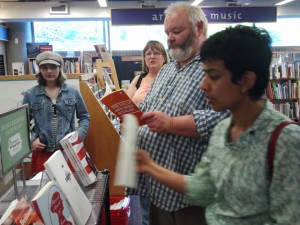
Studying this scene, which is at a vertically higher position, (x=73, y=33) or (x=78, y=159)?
(x=73, y=33)

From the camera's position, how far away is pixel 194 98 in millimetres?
1474

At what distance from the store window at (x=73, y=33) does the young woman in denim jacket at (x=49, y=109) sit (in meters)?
8.69

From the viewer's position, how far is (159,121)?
1.39 metres

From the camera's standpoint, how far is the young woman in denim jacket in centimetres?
281

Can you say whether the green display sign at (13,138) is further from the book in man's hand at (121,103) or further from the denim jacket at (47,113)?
the denim jacket at (47,113)

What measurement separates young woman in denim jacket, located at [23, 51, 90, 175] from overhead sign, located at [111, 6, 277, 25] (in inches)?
174

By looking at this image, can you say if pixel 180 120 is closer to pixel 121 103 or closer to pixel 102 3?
pixel 121 103

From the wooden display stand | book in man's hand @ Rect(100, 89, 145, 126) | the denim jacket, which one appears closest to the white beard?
book in man's hand @ Rect(100, 89, 145, 126)

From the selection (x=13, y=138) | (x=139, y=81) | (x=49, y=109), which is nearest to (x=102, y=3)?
(x=139, y=81)

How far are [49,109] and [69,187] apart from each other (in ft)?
4.88

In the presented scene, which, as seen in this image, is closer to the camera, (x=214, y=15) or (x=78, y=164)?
(x=78, y=164)

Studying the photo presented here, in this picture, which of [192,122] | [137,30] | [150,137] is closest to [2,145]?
[150,137]

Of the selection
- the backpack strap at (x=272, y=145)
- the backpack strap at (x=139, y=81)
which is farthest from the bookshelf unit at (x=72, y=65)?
the backpack strap at (x=272, y=145)

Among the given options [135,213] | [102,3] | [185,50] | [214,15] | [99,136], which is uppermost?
[102,3]
